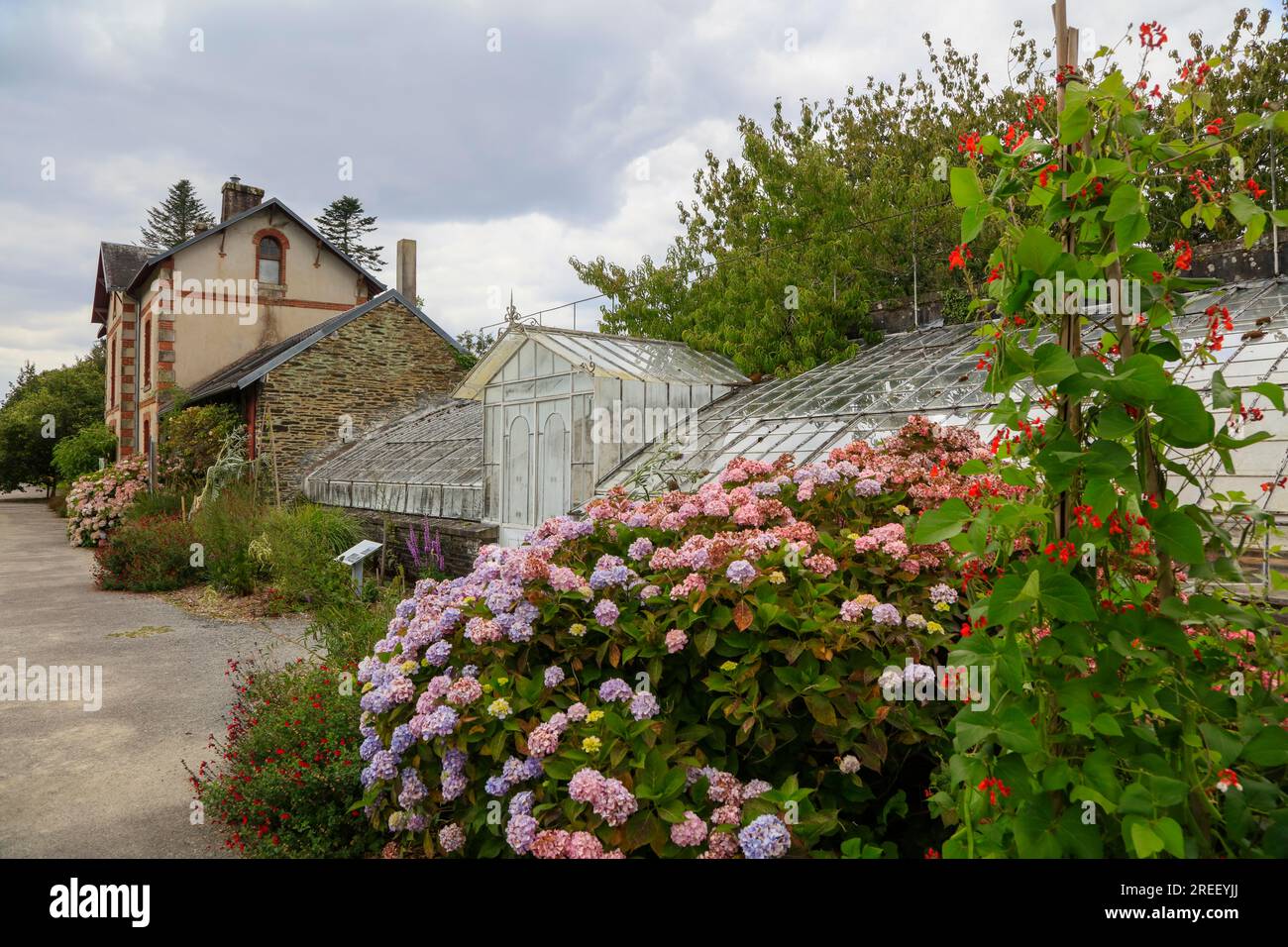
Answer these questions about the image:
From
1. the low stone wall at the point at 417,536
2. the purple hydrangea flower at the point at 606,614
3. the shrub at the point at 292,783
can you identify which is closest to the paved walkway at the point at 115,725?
the shrub at the point at 292,783

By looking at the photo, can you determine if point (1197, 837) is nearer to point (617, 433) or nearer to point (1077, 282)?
point (1077, 282)

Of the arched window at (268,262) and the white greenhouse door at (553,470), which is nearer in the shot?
the white greenhouse door at (553,470)

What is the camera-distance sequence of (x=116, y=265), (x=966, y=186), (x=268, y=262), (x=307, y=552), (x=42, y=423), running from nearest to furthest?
1. (x=966, y=186)
2. (x=307, y=552)
3. (x=268, y=262)
4. (x=116, y=265)
5. (x=42, y=423)

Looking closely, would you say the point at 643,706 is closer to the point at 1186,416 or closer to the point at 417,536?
the point at 1186,416

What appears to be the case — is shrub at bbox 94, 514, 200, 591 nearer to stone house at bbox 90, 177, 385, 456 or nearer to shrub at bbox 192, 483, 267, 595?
shrub at bbox 192, 483, 267, 595

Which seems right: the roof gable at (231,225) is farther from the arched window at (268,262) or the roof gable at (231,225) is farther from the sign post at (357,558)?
the sign post at (357,558)

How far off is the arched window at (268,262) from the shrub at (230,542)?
37.4 feet

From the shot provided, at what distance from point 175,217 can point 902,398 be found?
58.2 meters

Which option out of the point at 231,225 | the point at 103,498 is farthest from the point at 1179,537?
the point at 231,225

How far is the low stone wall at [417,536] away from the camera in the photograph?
12.3 meters

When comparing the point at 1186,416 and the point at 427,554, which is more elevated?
the point at 1186,416

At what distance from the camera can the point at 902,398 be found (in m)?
9.38

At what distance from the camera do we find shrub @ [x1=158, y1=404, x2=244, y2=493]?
20.4 m

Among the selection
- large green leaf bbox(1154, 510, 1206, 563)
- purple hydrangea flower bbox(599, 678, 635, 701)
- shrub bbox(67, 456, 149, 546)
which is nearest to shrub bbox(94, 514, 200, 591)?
shrub bbox(67, 456, 149, 546)
